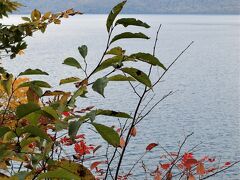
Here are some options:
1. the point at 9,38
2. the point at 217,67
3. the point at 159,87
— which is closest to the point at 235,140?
the point at 159,87

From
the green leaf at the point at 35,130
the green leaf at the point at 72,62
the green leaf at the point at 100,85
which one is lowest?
the green leaf at the point at 35,130

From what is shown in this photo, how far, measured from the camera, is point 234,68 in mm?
65625

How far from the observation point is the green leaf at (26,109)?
121 centimetres

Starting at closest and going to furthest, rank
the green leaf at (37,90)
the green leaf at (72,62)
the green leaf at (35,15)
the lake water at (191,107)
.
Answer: the green leaf at (72,62) < the green leaf at (37,90) < the green leaf at (35,15) < the lake water at (191,107)

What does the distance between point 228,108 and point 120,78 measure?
1555 inches

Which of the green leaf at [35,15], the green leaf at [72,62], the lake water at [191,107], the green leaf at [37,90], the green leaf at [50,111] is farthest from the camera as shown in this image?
the lake water at [191,107]

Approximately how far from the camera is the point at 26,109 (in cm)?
121

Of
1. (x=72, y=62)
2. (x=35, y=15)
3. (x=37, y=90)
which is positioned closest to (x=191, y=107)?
(x=35, y=15)

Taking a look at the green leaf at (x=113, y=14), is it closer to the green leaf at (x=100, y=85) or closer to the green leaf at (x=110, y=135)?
the green leaf at (x=100, y=85)

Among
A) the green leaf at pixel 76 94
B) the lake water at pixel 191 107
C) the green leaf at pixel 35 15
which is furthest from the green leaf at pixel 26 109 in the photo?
the lake water at pixel 191 107

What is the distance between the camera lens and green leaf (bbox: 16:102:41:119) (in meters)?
1.21

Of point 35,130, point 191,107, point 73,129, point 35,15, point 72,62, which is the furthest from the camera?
point 191,107

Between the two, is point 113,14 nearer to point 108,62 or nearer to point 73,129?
point 108,62

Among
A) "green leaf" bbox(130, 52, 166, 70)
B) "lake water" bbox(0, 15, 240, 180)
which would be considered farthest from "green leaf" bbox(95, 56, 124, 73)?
"lake water" bbox(0, 15, 240, 180)
